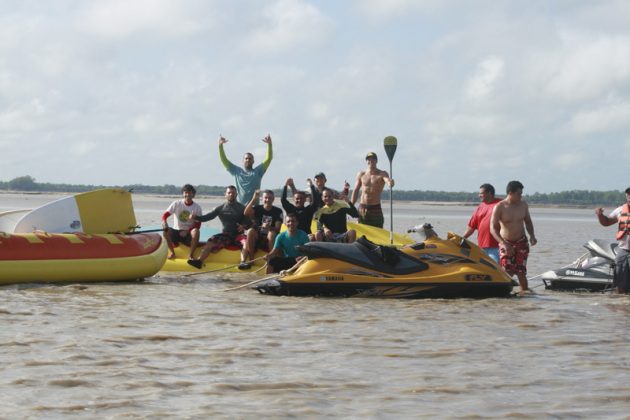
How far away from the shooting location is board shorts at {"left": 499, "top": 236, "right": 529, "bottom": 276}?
11539mm

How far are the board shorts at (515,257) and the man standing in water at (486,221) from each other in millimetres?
423

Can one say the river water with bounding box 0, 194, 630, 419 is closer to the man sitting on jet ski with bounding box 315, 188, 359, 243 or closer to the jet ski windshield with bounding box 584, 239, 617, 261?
the jet ski windshield with bounding box 584, 239, 617, 261

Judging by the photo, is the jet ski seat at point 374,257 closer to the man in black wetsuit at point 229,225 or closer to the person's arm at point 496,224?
the person's arm at point 496,224

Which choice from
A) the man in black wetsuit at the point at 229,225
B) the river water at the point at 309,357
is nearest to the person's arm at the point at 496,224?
the river water at the point at 309,357

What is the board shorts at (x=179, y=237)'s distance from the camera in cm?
1497

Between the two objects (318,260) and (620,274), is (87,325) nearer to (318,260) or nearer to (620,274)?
(318,260)

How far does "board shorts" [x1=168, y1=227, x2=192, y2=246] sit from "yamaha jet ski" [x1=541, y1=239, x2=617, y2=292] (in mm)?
5383

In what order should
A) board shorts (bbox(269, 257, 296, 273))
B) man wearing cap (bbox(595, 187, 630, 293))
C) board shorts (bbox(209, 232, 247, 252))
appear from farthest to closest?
board shorts (bbox(209, 232, 247, 252)) → board shorts (bbox(269, 257, 296, 273)) → man wearing cap (bbox(595, 187, 630, 293))

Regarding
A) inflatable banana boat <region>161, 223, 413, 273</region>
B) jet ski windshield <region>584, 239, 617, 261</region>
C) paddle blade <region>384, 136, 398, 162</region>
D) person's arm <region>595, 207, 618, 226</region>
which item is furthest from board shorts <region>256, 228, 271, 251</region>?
person's arm <region>595, 207, 618, 226</region>

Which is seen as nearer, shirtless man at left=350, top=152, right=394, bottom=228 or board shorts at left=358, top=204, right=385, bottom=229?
shirtless man at left=350, top=152, right=394, bottom=228

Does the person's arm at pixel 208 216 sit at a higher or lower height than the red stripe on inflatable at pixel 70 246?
higher

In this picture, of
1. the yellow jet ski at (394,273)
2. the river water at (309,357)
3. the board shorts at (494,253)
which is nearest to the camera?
the river water at (309,357)

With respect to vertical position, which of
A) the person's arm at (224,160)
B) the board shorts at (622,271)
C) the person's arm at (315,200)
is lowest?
the board shorts at (622,271)

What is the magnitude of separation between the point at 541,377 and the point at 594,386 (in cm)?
37
